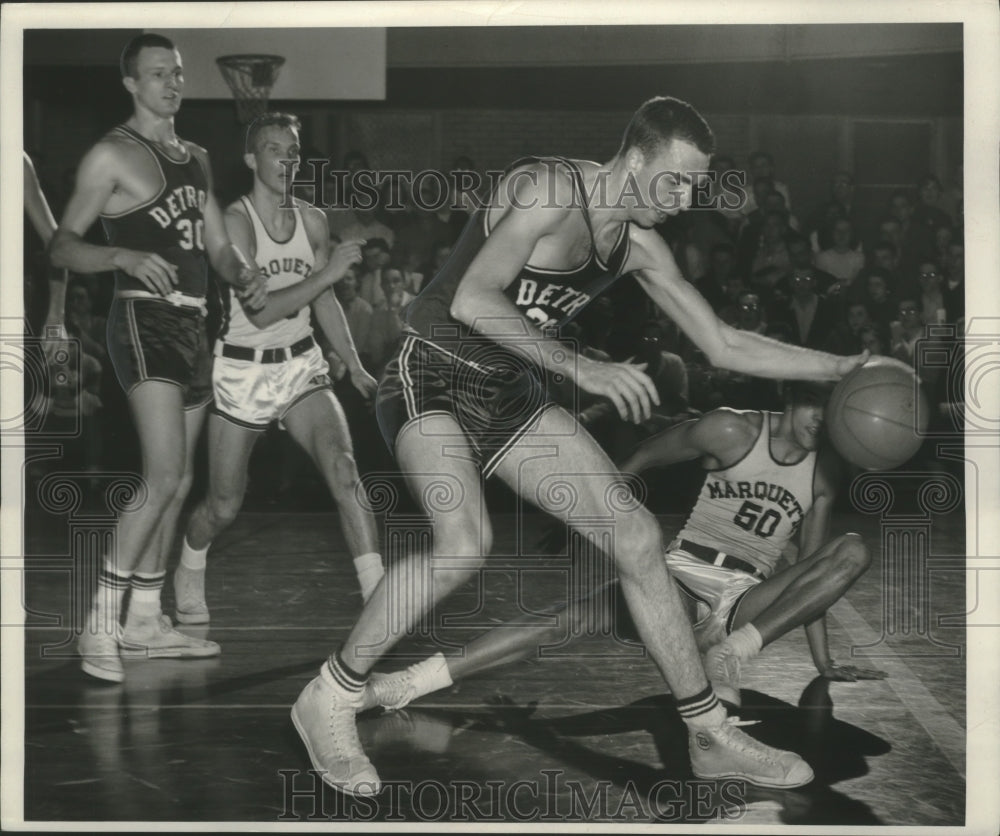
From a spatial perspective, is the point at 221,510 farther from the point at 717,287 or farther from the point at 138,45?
the point at 717,287

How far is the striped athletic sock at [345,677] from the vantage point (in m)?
3.44

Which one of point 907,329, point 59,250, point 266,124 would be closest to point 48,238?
point 59,250

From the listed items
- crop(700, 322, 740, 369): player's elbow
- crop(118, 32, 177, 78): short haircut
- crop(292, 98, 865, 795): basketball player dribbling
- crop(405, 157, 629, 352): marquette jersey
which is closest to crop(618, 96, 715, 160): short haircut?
crop(292, 98, 865, 795): basketball player dribbling

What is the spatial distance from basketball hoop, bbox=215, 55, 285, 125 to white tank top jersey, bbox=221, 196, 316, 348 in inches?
11.6

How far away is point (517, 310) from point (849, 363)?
112 cm

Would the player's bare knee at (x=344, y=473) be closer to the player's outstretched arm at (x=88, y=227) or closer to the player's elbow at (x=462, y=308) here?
the player's outstretched arm at (x=88, y=227)

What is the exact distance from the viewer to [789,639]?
420 cm

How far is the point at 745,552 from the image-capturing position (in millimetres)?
4113

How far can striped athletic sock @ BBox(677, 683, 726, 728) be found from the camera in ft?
11.3

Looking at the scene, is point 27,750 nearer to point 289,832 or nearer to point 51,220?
point 289,832

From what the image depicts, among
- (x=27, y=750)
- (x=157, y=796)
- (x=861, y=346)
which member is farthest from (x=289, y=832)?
(x=861, y=346)

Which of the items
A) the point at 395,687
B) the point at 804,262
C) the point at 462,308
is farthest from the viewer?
the point at 804,262

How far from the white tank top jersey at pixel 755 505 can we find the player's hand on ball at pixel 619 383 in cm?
116

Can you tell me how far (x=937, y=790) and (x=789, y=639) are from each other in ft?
2.69
